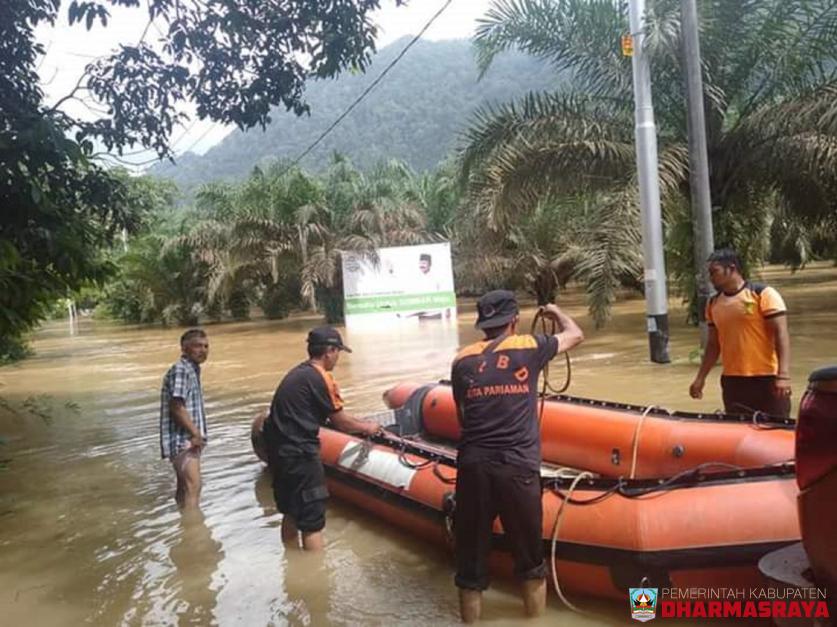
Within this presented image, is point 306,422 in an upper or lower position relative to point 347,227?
lower

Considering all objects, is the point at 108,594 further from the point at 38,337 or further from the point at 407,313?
the point at 38,337

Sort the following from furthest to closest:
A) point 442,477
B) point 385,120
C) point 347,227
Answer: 1. point 385,120
2. point 347,227
3. point 442,477

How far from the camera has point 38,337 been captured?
98.4 ft

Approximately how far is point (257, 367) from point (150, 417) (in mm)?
4275

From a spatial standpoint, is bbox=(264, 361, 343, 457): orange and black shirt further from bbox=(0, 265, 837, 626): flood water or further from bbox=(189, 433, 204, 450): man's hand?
bbox=(189, 433, 204, 450): man's hand

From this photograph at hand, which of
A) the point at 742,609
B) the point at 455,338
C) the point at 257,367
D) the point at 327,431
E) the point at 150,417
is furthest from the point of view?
the point at 455,338

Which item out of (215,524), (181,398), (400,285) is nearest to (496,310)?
(181,398)

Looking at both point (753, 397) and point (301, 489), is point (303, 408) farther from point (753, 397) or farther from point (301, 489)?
point (753, 397)

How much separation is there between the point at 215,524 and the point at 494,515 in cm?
291

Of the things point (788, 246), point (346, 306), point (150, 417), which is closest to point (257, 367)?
point (150, 417)


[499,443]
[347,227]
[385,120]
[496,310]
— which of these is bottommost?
A: [499,443]

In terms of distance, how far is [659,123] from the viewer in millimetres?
12523

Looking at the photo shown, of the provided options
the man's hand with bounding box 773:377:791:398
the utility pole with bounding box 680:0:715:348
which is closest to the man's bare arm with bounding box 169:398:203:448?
the man's hand with bounding box 773:377:791:398

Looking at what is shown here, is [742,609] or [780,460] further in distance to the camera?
[780,460]
